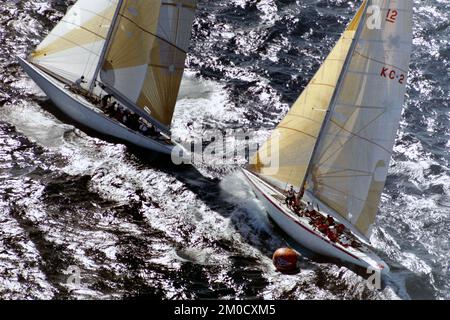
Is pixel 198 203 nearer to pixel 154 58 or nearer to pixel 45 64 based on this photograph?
pixel 154 58

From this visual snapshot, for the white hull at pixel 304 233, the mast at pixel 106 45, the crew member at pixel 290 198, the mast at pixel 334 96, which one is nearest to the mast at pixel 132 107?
the mast at pixel 106 45

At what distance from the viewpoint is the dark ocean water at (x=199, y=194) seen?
96.1ft

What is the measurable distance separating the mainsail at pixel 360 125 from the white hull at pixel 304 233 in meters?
1.27

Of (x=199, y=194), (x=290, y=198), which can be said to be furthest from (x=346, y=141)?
(x=199, y=194)

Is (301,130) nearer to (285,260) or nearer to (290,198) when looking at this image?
(290,198)

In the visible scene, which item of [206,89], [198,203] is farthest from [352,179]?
[206,89]

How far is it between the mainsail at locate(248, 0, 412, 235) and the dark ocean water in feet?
9.96

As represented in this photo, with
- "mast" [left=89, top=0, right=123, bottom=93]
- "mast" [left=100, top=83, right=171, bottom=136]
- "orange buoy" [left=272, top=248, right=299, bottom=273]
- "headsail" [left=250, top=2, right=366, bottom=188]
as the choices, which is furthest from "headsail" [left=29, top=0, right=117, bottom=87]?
"orange buoy" [left=272, top=248, right=299, bottom=273]

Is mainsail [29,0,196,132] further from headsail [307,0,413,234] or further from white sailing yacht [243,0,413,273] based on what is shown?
headsail [307,0,413,234]

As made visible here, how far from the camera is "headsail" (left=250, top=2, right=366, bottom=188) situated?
32.2 meters

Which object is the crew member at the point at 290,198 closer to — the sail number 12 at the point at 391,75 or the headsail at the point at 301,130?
the headsail at the point at 301,130

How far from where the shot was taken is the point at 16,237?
2977cm
